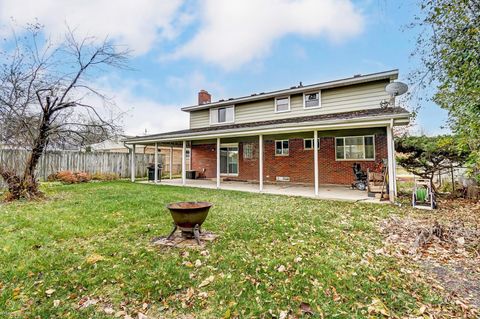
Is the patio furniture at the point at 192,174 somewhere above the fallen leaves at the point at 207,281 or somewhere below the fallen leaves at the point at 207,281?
above

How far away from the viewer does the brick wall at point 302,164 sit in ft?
41.3

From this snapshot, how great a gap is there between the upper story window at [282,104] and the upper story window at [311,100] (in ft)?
3.31

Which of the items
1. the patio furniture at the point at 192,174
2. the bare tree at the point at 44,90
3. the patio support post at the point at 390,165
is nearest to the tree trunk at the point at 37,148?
the bare tree at the point at 44,90

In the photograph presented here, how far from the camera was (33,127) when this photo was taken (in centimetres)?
942

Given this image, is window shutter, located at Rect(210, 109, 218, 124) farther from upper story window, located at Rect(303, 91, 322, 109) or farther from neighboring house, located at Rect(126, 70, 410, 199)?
upper story window, located at Rect(303, 91, 322, 109)

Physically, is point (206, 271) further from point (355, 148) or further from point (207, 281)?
point (355, 148)

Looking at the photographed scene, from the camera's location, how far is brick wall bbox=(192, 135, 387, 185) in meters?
12.6

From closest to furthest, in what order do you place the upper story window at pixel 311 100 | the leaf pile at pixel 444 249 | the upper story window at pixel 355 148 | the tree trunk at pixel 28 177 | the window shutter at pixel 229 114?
the leaf pile at pixel 444 249 → the tree trunk at pixel 28 177 → the upper story window at pixel 355 148 → the upper story window at pixel 311 100 → the window shutter at pixel 229 114

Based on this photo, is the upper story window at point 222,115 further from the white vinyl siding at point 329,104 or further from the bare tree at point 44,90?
the bare tree at point 44,90

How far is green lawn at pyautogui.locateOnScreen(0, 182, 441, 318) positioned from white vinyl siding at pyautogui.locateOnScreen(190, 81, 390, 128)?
8281 millimetres

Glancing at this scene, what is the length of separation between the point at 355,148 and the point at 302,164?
2.83 metres

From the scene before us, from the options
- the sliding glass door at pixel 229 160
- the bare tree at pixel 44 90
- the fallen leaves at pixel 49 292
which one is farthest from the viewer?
the sliding glass door at pixel 229 160

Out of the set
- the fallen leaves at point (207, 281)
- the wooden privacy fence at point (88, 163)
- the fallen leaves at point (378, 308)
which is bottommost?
the fallen leaves at point (378, 308)

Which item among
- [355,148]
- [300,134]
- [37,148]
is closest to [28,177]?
[37,148]
